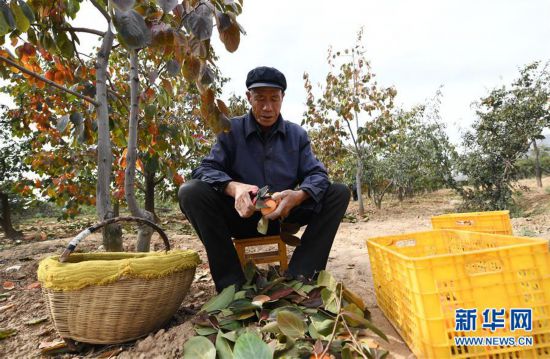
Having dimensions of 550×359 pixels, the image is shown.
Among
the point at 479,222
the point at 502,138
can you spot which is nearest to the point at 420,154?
the point at 502,138

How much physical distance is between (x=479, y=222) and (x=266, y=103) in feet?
5.38

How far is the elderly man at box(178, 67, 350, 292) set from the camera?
1683mm

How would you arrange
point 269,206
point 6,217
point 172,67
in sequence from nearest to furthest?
1. point 269,206
2. point 172,67
3. point 6,217

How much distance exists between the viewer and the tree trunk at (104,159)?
190 cm

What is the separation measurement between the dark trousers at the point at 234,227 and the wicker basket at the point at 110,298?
294mm

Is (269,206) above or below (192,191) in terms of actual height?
below

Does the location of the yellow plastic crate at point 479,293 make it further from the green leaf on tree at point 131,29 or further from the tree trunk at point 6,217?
the tree trunk at point 6,217

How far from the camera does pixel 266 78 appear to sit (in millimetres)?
1835

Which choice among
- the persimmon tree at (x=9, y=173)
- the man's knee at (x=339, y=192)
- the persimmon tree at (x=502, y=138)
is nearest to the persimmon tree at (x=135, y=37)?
the man's knee at (x=339, y=192)

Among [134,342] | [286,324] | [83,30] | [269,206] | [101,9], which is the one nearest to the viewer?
[286,324]

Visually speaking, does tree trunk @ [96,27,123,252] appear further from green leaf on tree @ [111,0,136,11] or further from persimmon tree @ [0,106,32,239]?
persimmon tree @ [0,106,32,239]

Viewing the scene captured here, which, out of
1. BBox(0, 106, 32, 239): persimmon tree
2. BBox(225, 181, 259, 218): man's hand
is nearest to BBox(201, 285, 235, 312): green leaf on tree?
BBox(225, 181, 259, 218): man's hand

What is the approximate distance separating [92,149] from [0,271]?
1820 millimetres

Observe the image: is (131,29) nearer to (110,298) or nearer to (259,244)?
(110,298)
